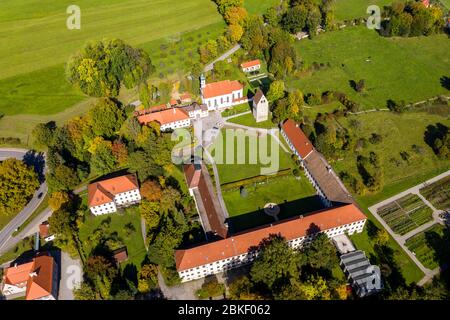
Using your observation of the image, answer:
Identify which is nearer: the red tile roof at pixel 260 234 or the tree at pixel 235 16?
the red tile roof at pixel 260 234

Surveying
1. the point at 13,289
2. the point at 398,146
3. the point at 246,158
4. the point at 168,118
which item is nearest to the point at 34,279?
the point at 13,289

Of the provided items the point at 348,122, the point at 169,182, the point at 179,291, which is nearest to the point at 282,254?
the point at 179,291

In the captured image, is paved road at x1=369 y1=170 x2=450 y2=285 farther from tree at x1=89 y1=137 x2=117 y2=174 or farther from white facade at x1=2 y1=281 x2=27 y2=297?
white facade at x1=2 y1=281 x2=27 y2=297

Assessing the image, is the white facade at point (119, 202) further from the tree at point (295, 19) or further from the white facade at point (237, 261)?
the tree at point (295, 19)

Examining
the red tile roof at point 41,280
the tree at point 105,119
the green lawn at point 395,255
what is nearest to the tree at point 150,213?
the red tile roof at point 41,280

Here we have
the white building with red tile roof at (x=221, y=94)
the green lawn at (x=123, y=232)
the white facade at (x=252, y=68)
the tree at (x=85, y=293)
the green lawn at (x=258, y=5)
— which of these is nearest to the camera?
the tree at (x=85, y=293)

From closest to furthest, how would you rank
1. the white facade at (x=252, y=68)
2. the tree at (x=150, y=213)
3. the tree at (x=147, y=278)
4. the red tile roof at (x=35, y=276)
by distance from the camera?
the red tile roof at (x=35, y=276) < the tree at (x=147, y=278) < the tree at (x=150, y=213) < the white facade at (x=252, y=68)

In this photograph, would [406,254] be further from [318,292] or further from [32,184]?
[32,184]
